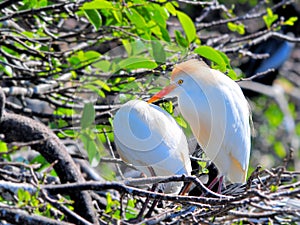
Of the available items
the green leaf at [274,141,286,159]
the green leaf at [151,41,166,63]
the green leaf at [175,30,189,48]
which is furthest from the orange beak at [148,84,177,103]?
the green leaf at [274,141,286,159]

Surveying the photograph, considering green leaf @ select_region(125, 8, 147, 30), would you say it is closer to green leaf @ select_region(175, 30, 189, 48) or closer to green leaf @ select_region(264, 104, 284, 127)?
green leaf @ select_region(175, 30, 189, 48)

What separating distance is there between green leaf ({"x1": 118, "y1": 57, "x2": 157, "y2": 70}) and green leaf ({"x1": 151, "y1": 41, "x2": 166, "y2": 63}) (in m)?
0.03

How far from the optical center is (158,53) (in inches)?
80.1

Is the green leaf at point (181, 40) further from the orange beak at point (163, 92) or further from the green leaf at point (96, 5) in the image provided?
the orange beak at point (163, 92)

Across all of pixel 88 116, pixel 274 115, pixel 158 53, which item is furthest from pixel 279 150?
pixel 88 116

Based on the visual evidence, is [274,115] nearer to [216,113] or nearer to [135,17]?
[135,17]

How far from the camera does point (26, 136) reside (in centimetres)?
194

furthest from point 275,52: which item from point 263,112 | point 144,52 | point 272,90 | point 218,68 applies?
point 218,68

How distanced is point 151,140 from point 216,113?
16 centimetres

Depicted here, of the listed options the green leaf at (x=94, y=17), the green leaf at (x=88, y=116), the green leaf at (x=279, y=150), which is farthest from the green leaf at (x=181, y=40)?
the green leaf at (x=279, y=150)

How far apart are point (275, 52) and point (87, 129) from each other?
96.9 inches

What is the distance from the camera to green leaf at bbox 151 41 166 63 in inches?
78.9

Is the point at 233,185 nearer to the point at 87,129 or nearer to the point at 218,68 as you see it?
the point at 218,68

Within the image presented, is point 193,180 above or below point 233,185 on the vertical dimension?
above
